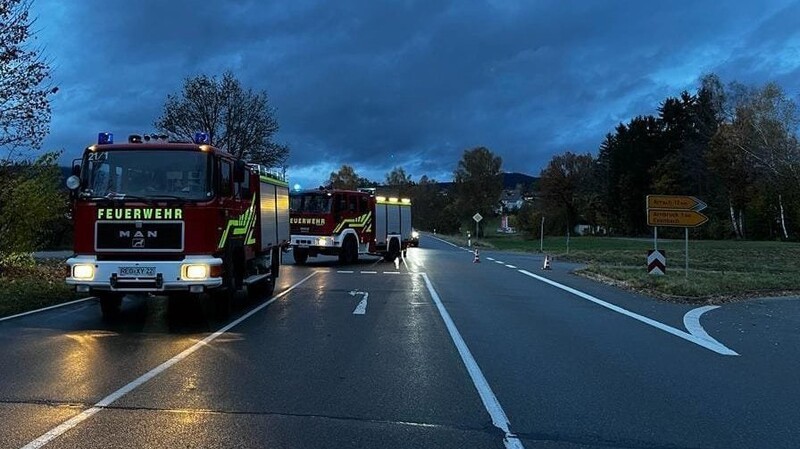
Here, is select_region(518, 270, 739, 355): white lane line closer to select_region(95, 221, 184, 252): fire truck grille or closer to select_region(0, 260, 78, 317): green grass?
select_region(95, 221, 184, 252): fire truck grille

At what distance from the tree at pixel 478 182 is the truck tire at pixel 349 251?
62919 mm

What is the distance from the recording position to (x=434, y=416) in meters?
5.81

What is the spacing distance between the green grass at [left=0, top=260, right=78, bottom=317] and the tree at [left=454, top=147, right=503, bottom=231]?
7342 cm

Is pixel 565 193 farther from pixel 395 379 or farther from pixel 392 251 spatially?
pixel 395 379

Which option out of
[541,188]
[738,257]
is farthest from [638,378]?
[541,188]

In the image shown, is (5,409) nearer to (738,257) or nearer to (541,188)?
(738,257)

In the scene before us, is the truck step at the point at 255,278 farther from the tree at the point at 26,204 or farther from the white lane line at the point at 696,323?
the white lane line at the point at 696,323

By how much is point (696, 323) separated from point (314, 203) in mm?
16485

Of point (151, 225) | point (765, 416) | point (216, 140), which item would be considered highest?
point (216, 140)

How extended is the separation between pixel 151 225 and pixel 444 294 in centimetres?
757

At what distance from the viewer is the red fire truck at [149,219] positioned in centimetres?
1020

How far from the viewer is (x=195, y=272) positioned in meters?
10.3

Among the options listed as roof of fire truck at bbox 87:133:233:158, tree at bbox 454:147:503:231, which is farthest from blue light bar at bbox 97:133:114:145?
tree at bbox 454:147:503:231

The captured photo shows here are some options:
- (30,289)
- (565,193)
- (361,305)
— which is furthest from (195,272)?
(565,193)
